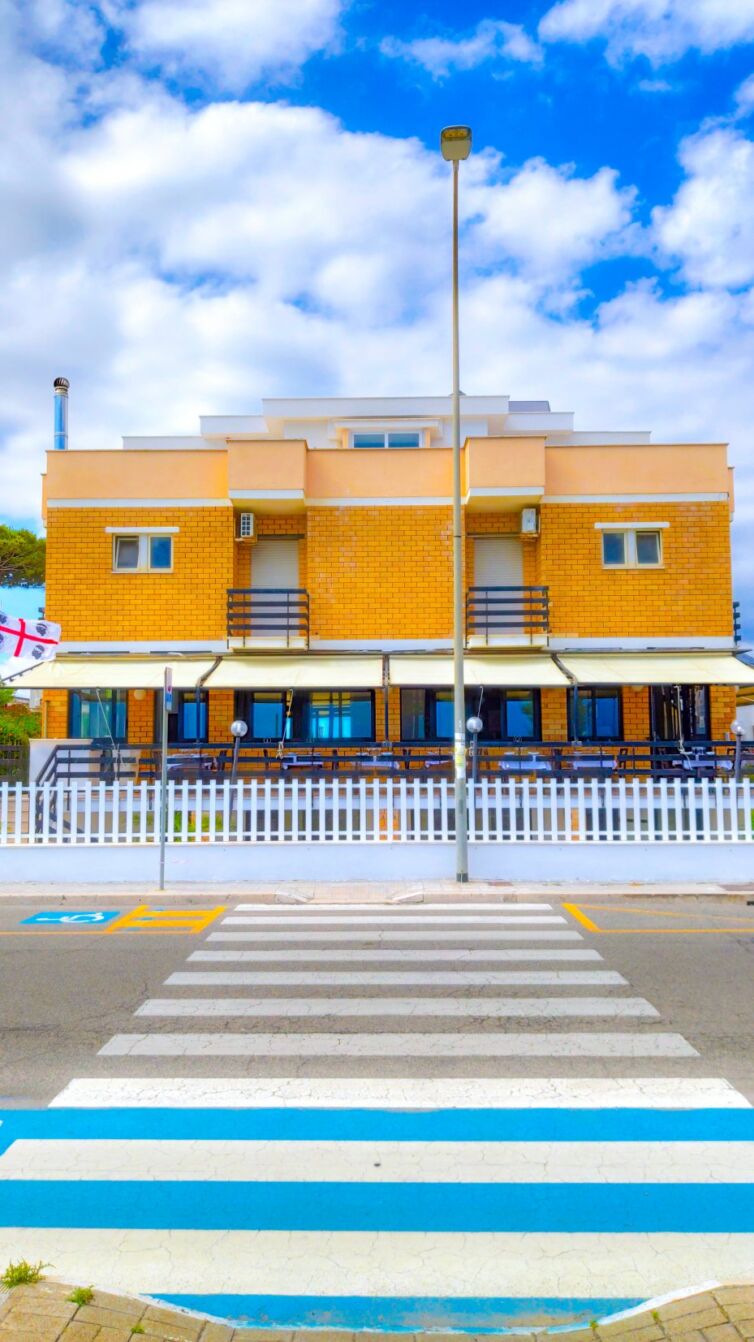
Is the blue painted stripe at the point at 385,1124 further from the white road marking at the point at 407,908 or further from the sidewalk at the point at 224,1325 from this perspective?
the white road marking at the point at 407,908

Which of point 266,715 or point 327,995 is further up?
point 266,715

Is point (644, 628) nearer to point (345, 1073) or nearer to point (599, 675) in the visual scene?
Answer: point (599, 675)

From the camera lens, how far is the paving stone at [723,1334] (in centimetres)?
309

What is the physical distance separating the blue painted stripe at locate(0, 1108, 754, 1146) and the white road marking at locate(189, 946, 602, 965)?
341 cm

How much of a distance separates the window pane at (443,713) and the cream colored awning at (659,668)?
312cm

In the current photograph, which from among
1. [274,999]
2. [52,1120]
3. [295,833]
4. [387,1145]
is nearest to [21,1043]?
[52,1120]

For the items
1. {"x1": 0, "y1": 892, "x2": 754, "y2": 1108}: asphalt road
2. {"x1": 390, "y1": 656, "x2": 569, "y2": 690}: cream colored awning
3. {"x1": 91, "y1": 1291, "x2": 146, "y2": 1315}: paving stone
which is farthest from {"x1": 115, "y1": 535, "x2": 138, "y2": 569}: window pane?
{"x1": 91, "y1": 1291, "x2": 146, "y2": 1315}: paving stone

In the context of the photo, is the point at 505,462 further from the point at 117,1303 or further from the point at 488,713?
the point at 117,1303

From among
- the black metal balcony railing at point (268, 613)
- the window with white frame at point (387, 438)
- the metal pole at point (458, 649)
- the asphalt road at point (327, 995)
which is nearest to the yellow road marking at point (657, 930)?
the asphalt road at point (327, 995)

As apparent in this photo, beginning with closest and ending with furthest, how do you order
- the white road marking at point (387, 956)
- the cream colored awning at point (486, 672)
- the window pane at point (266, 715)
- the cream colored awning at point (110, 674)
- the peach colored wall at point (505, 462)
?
the white road marking at point (387, 956) → the cream colored awning at point (110, 674) → the cream colored awning at point (486, 672) → the peach colored wall at point (505, 462) → the window pane at point (266, 715)

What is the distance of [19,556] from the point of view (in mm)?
37812

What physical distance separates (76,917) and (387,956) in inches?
178

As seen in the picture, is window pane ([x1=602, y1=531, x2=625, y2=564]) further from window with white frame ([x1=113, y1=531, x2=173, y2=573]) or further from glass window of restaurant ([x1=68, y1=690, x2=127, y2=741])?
glass window of restaurant ([x1=68, y1=690, x2=127, y2=741])

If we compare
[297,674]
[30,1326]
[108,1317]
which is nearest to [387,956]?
[108,1317]
